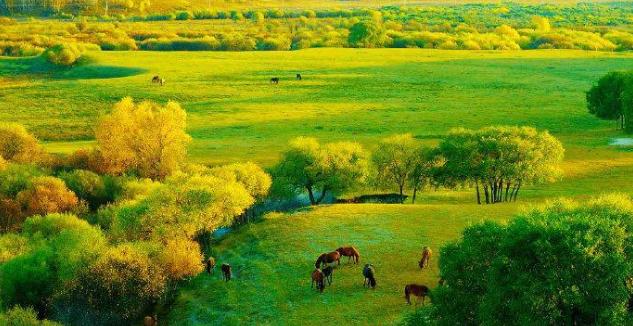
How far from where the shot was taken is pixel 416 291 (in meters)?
43.7

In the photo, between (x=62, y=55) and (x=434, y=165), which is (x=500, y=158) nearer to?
(x=434, y=165)

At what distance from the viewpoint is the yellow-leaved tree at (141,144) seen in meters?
84.7

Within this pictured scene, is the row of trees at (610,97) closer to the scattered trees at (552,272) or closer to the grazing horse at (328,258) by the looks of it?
the grazing horse at (328,258)

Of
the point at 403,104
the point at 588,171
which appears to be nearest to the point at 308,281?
the point at 588,171

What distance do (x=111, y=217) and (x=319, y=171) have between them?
2111 centimetres

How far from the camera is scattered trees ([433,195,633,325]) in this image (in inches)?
1224

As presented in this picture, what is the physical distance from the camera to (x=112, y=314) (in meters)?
47.3

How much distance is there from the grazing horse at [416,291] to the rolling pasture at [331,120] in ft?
A: 2.70

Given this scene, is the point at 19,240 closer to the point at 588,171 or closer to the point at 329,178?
the point at 329,178

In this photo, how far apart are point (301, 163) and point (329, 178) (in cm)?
326

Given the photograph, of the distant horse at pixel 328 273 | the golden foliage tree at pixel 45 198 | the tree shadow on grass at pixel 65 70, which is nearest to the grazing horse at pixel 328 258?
the distant horse at pixel 328 273

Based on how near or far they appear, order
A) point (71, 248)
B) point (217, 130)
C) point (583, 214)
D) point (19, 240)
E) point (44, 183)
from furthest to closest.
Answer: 1. point (217, 130)
2. point (44, 183)
3. point (19, 240)
4. point (71, 248)
5. point (583, 214)

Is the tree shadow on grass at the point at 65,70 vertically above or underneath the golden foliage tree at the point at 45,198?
above

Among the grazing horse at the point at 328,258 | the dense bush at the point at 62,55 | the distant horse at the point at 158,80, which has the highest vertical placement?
the dense bush at the point at 62,55
